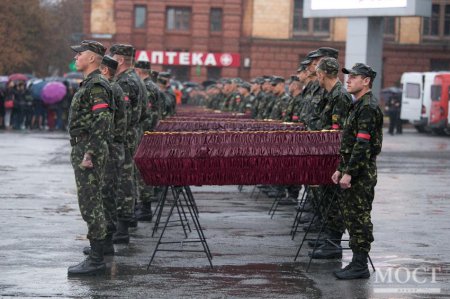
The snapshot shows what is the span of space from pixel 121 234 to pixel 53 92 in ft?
92.1

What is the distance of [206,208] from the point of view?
1712cm

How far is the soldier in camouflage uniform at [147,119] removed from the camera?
1540 cm

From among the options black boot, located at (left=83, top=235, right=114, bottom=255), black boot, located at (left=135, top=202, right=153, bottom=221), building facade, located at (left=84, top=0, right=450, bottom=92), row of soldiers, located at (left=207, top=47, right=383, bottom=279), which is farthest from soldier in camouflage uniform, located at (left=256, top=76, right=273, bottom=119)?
building facade, located at (left=84, top=0, right=450, bottom=92)

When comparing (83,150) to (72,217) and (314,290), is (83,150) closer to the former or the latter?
(314,290)

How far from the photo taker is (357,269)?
35.7 feet

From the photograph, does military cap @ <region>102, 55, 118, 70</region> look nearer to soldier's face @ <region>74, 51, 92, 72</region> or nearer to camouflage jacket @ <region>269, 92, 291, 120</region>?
soldier's face @ <region>74, 51, 92, 72</region>

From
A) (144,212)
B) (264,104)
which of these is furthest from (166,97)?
(144,212)

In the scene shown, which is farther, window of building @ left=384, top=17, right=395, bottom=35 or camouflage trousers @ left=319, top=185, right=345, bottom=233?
window of building @ left=384, top=17, right=395, bottom=35

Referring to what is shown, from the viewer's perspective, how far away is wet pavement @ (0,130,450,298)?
10.3 m

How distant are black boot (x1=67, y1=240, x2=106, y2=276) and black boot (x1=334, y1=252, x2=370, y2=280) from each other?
2.25m

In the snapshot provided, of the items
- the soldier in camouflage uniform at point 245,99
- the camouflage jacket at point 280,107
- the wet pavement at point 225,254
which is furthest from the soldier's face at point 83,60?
the soldier in camouflage uniform at point 245,99

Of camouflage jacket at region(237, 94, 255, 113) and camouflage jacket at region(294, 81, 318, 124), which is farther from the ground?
camouflage jacket at region(294, 81, 318, 124)

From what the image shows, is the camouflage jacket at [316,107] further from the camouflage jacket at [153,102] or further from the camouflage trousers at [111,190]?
the camouflage jacket at [153,102]

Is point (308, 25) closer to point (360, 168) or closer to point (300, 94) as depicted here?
point (300, 94)
